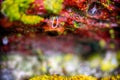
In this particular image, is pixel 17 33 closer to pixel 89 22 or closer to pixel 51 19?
pixel 51 19

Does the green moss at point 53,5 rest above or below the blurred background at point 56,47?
above

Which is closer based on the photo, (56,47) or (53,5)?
(53,5)

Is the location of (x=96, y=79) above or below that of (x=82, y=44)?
below

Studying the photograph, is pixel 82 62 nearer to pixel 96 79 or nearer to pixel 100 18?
pixel 96 79

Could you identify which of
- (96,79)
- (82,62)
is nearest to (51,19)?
(82,62)

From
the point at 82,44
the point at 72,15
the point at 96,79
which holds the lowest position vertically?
the point at 96,79

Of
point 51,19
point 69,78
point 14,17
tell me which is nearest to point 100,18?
point 51,19

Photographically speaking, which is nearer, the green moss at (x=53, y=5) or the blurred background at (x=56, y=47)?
the green moss at (x=53, y=5)

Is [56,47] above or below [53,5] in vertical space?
below

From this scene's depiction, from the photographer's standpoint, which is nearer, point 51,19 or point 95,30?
point 51,19

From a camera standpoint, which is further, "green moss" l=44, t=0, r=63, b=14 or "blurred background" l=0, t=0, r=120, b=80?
"blurred background" l=0, t=0, r=120, b=80
